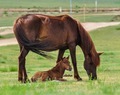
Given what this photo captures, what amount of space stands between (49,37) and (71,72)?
3.70 metres

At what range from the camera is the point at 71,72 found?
61.2 feet

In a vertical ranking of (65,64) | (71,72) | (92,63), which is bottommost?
(71,72)

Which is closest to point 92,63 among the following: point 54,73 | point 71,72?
point 54,73

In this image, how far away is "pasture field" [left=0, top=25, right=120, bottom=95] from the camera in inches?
432

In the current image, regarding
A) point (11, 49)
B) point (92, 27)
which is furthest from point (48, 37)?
point (92, 27)

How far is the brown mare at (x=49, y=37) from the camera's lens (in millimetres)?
14867

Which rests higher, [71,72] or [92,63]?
[92,63]

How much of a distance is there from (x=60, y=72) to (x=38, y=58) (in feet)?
42.1

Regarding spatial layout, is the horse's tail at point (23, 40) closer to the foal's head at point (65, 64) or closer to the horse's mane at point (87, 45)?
the foal's head at point (65, 64)

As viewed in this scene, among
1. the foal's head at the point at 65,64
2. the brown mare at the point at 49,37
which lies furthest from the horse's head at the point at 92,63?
the foal's head at the point at 65,64

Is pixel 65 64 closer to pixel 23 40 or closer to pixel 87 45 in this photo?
pixel 87 45

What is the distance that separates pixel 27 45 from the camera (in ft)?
48.5

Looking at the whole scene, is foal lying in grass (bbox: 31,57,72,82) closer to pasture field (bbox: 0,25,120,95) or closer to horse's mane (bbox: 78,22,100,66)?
pasture field (bbox: 0,25,120,95)

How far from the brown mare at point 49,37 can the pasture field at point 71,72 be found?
1.89ft
